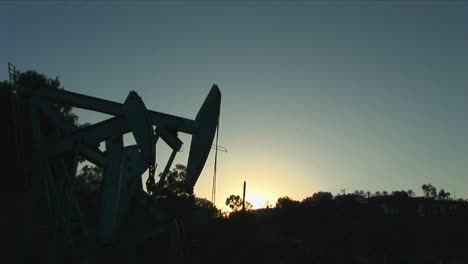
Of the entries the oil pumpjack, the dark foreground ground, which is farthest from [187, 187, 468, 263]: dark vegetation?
the oil pumpjack

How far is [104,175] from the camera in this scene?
505 inches

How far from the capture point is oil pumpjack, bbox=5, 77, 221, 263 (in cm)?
1264

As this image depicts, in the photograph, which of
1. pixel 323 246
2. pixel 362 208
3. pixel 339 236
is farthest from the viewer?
pixel 362 208

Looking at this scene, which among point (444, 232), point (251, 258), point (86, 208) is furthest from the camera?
point (444, 232)

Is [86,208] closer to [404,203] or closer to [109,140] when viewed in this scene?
[109,140]

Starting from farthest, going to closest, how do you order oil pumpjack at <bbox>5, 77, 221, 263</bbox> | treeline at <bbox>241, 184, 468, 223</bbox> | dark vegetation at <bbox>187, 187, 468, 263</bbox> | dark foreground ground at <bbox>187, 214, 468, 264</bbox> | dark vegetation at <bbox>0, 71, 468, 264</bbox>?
treeline at <bbox>241, 184, 468, 223</bbox> < dark vegetation at <bbox>187, 187, 468, 263</bbox> < dark foreground ground at <bbox>187, 214, 468, 264</bbox> < dark vegetation at <bbox>0, 71, 468, 264</bbox> < oil pumpjack at <bbox>5, 77, 221, 263</bbox>

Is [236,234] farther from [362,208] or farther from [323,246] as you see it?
[362,208]

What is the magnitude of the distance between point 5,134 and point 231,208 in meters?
48.7

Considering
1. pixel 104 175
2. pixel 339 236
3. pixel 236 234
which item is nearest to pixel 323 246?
pixel 339 236

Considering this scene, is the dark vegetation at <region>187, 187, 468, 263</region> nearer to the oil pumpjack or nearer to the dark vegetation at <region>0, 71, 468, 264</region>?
the dark vegetation at <region>0, 71, 468, 264</region>

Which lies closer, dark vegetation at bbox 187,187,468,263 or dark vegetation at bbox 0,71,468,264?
dark vegetation at bbox 0,71,468,264

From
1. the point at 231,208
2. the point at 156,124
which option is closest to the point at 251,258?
the point at 156,124

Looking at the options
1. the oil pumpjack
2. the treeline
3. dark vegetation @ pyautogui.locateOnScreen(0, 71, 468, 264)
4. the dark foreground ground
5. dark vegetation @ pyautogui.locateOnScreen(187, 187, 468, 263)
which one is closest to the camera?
the oil pumpjack

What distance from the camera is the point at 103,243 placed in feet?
41.3
